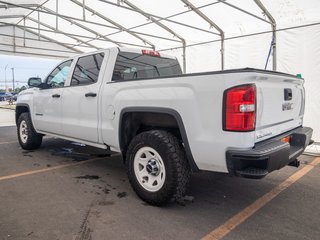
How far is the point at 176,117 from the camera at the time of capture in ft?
9.80

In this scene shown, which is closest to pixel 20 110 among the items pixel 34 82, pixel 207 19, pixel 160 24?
A: pixel 34 82

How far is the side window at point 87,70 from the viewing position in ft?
13.9

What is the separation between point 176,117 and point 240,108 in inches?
27.2

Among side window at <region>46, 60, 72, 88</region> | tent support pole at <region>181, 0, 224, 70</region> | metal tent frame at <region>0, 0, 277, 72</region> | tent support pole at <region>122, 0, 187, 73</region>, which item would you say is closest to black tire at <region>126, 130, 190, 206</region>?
side window at <region>46, 60, 72, 88</region>

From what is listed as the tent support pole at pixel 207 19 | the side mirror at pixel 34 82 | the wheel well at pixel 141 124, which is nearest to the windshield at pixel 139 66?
the wheel well at pixel 141 124

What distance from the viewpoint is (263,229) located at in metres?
2.80

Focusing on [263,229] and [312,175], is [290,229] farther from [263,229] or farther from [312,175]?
[312,175]

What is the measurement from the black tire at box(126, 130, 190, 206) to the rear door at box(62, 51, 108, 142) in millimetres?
1115

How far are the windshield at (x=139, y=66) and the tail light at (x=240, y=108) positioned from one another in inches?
72.5

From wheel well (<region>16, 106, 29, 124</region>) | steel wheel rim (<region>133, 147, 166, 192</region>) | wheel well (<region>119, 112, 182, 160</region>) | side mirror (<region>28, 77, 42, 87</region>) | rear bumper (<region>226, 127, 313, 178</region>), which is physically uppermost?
Result: side mirror (<region>28, 77, 42, 87</region>)

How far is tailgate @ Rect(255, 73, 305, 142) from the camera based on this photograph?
2735mm

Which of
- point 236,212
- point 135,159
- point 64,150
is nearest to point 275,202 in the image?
point 236,212

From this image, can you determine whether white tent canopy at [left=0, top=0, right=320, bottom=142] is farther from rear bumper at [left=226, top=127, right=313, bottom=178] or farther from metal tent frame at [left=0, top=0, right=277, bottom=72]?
rear bumper at [left=226, top=127, right=313, bottom=178]

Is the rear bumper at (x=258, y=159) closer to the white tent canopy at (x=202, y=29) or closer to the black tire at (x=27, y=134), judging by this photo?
the black tire at (x=27, y=134)
